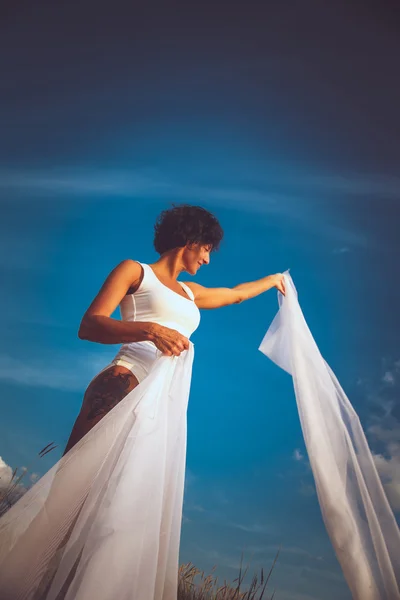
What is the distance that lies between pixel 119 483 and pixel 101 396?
1.09 ft

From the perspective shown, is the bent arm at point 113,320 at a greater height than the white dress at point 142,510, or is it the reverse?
the bent arm at point 113,320

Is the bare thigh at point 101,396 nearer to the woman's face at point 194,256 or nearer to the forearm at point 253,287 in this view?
the woman's face at point 194,256

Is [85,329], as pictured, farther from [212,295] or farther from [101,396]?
[212,295]

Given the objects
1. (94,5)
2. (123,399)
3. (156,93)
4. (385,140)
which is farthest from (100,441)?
(385,140)

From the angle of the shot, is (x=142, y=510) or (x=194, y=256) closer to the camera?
(x=142, y=510)

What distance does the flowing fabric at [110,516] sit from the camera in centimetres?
124

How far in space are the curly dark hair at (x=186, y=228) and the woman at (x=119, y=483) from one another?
33 centimetres

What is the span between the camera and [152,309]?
1.83 m

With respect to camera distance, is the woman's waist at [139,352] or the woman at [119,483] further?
the woman's waist at [139,352]

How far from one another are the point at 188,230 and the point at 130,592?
1.36 m

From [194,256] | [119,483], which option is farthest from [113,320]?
[194,256]

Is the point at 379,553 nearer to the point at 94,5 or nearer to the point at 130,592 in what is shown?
the point at 130,592

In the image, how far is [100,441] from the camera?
1.45 m

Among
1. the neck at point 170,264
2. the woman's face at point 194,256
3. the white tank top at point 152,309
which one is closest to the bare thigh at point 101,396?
the white tank top at point 152,309
